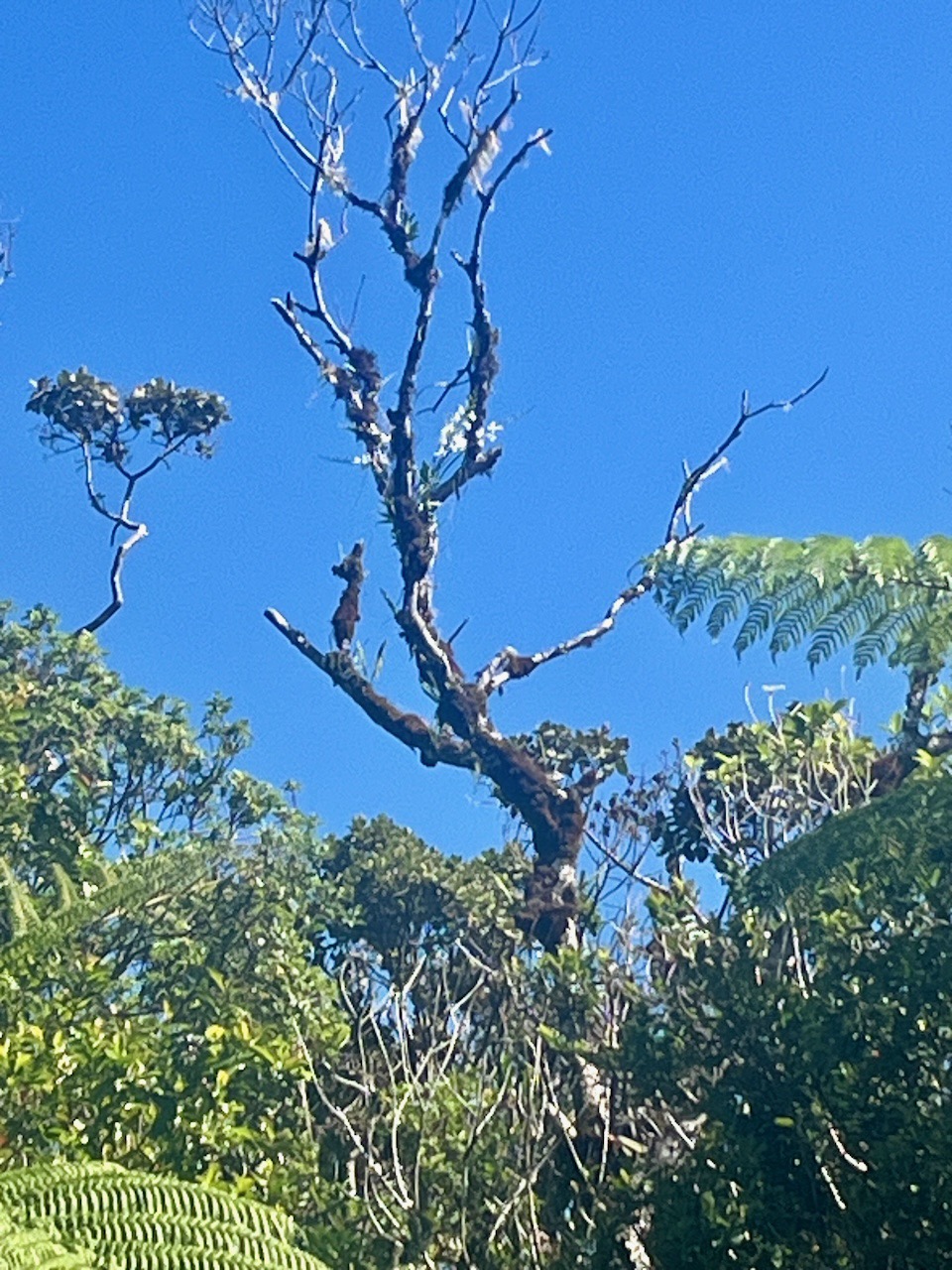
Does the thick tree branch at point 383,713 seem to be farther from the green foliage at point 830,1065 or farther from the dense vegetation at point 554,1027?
the green foliage at point 830,1065

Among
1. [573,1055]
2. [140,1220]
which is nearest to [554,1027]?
[573,1055]

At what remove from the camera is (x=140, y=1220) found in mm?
5328

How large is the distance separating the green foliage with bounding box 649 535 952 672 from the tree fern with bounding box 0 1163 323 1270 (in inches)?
151

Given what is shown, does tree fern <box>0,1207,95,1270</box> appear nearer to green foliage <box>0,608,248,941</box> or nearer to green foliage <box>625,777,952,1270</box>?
green foliage <box>625,777,952,1270</box>

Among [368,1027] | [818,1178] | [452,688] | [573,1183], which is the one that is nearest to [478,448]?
[452,688]

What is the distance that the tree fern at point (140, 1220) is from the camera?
5246mm

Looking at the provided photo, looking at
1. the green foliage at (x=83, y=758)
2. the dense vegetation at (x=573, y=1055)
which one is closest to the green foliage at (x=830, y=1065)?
the dense vegetation at (x=573, y=1055)

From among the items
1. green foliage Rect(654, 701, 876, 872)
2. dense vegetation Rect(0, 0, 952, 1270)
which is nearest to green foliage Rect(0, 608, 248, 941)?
dense vegetation Rect(0, 0, 952, 1270)

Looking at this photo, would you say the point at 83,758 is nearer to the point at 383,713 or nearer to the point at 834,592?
the point at 383,713

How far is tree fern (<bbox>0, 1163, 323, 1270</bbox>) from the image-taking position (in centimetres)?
525

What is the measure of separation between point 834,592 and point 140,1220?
426 cm

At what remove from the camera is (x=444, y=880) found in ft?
44.8

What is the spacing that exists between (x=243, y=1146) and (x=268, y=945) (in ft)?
12.0

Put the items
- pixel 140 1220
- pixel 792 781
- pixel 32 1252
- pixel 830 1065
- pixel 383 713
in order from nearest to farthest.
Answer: pixel 32 1252
pixel 140 1220
pixel 830 1065
pixel 792 781
pixel 383 713
